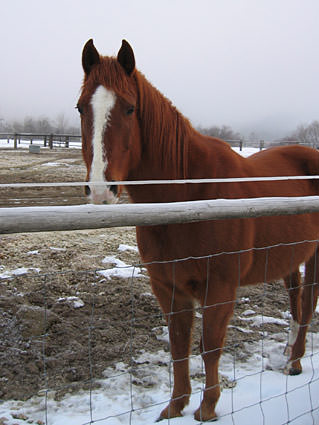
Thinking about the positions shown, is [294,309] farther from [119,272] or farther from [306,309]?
[119,272]

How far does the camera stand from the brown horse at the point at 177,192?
1.99m

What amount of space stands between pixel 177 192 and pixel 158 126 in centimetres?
42

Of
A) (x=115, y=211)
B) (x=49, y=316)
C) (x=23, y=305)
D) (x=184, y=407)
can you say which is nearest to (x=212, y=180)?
(x=115, y=211)

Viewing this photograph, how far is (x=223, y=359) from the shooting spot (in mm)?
2967

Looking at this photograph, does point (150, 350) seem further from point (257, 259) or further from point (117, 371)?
point (257, 259)

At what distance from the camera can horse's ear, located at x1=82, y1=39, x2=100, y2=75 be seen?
2.13m

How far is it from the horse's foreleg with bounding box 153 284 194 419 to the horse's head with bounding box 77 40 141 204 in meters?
0.83

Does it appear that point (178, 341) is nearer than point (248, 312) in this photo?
Yes

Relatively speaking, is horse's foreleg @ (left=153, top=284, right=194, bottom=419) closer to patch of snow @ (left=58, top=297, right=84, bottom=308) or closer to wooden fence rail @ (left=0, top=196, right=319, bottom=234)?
wooden fence rail @ (left=0, top=196, right=319, bottom=234)

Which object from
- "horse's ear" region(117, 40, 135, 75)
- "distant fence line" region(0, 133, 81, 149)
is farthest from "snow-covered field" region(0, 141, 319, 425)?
"distant fence line" region(0, 133, 81, 149)

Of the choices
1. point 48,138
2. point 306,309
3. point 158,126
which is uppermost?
point 48,138

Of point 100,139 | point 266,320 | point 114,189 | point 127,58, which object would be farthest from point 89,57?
point 266,320

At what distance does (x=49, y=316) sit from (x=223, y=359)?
5.21 ft

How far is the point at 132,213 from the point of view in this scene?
1512mm
